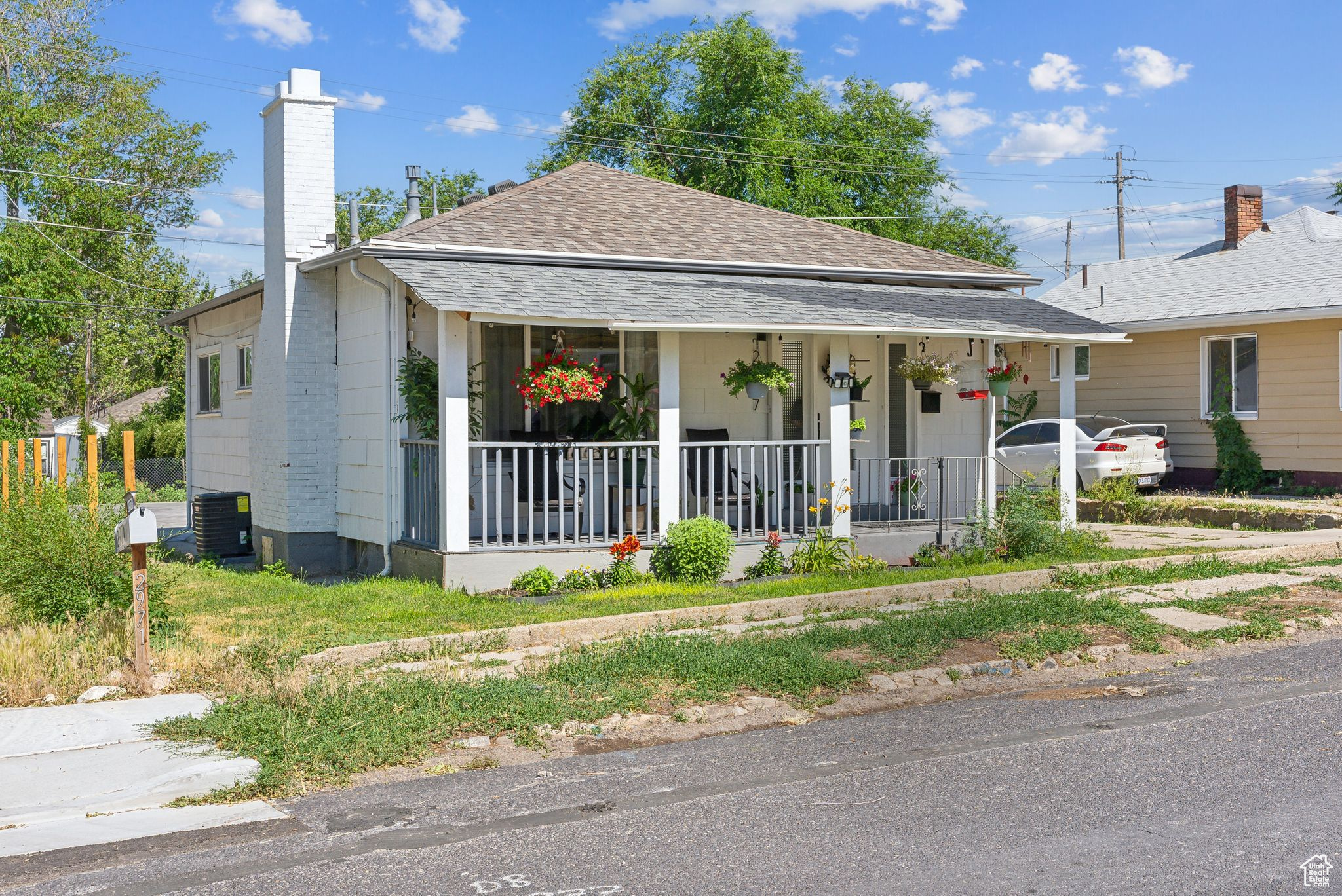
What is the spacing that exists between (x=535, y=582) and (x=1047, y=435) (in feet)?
40.3

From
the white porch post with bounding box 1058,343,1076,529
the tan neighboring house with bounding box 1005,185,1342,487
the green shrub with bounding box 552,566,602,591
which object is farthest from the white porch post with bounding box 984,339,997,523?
the green shrub with bounding box 552,566,602,591

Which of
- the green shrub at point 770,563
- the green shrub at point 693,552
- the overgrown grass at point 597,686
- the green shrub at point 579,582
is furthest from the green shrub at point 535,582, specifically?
the overgrown grass at point 597,686

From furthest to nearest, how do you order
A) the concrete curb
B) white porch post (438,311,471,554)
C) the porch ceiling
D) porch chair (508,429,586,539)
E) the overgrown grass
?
porch chair (508,429,586,539)
the porch ceiling
white porch post (438,311,471,554)
the concrete curb
the overgrown grass

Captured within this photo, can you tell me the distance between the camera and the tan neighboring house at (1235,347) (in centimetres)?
1945

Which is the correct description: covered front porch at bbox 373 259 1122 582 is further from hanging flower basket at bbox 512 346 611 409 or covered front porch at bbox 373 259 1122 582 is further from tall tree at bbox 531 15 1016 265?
tall tree at bbox 531 15 1016 265

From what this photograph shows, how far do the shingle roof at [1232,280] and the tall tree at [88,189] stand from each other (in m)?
26.8

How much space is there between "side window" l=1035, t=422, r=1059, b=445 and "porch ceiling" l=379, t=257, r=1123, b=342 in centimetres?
533

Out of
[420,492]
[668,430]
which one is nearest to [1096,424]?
[668,430]

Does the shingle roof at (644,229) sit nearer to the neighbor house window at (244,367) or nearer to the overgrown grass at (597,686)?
the neighbor house window at (244,367)

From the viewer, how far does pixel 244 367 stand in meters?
16.9

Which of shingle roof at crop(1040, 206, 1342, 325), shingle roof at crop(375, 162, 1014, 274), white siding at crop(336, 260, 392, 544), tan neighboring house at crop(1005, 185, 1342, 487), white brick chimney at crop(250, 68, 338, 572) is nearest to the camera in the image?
white siding at crop(336, 260, 392, 544)

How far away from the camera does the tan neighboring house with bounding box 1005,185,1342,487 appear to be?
19.5 m

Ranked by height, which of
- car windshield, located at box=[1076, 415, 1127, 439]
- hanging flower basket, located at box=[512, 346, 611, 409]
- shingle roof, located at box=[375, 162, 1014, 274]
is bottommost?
car windshield, located at box=[1076, 415, 1127, 439]

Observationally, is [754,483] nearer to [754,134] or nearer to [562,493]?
[562,493]
